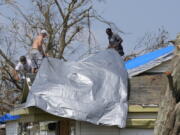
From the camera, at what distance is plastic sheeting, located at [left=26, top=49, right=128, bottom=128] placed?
10.1 m

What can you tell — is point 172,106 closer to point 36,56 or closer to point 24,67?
point 36,56

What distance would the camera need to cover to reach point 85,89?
1076 centimetres

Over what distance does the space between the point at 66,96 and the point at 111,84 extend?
1.24 metres

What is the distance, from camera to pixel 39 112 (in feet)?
34.8

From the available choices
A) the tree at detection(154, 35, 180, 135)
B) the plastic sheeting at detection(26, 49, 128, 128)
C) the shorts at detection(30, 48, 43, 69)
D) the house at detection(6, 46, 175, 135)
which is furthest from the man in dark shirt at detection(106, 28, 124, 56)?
the tree at detection(154, 35, 180, 135)

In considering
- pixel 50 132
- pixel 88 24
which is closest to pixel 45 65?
pixel 50 132

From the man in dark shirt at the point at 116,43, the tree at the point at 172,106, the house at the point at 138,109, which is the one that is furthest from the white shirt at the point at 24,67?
the tree at the point at 172,106

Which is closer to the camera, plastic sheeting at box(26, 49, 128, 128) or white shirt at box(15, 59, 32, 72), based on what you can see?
plastic sheeting at box(26, 49, 128, 128)

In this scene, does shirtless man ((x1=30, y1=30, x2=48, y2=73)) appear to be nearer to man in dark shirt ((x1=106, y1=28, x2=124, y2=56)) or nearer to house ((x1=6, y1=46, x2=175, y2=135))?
house ((x1=6, y1=46, x2=175, y2=135))

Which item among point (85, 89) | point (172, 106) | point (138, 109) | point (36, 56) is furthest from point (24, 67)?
point (172, 106)

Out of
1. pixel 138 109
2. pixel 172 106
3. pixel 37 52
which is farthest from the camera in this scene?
pixel 37 52

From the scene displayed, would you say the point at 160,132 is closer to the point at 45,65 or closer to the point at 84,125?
the point at 84,125

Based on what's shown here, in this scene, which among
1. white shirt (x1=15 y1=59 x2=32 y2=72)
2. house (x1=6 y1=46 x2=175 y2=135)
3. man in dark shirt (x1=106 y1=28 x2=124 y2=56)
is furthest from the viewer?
man in dark shirt (x1=106 y1=28 x2=124 y2=56)

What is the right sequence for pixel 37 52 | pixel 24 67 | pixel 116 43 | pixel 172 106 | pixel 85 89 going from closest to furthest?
1. pixel 172 106
2. pixel 85 89
3. pixel 37 52
4. pixel 24 67
5. pixel 116 43
